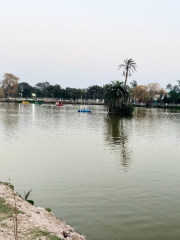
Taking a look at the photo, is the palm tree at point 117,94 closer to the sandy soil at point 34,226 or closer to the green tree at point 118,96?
the green tree at point 118,96

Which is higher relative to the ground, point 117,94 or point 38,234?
point 117,94

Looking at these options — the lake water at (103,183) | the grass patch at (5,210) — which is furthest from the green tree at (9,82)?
the grass patch at (5,210)

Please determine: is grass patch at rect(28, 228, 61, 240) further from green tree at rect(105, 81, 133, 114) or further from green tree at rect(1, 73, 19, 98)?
green tree at rect(1, 73, 19, 98)

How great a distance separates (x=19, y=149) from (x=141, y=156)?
8.03m

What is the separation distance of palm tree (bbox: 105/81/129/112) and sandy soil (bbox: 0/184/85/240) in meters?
51.7

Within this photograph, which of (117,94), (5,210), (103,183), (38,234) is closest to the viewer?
(38,234)

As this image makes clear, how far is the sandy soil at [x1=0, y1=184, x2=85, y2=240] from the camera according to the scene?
6535mm

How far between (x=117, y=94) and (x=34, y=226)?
52913 mm

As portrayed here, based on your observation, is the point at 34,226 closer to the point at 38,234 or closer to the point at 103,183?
the point at 38,234

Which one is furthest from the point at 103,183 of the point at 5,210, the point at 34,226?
the point at 34,226

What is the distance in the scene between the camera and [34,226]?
7.12 metres

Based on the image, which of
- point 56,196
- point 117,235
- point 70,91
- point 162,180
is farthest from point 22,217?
point 70,91

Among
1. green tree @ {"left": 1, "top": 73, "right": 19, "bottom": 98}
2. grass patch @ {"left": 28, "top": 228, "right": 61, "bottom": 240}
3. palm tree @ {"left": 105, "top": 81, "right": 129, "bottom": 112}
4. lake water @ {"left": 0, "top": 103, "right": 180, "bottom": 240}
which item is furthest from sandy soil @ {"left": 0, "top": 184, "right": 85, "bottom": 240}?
green tree @ {"left": 1, "top": 73, "right": 19, "bottom": 98}

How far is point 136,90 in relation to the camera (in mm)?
128250
